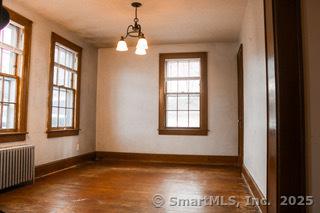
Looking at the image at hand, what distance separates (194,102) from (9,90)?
12.7 feet

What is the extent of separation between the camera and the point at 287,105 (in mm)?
1924

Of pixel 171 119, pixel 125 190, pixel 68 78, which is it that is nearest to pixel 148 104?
pixel 171 119

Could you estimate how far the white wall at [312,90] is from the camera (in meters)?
1.91

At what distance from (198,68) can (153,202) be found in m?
3.86

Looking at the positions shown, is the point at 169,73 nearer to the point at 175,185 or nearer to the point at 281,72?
the point at 175,185

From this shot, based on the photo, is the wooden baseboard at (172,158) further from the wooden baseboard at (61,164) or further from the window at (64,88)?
the window at (64,88)

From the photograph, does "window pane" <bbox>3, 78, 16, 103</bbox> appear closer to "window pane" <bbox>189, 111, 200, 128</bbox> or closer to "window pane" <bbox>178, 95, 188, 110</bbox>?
"window pane" <bbox>178, 95, 188, 110</bbox>

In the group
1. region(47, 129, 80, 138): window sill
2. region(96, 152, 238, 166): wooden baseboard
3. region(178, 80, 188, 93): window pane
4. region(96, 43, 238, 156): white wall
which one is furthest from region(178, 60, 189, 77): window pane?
region(47, 129, 80, 138): window sill

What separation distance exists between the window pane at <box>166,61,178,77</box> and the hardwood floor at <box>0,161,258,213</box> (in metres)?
2.27

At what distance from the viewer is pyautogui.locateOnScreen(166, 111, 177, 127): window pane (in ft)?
20.8

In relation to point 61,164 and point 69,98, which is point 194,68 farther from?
point 61,164

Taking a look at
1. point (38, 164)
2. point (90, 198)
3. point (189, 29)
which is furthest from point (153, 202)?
point (189, 29)

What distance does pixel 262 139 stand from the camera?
2.84 meters

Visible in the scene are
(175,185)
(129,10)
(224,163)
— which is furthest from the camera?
(224,163)
